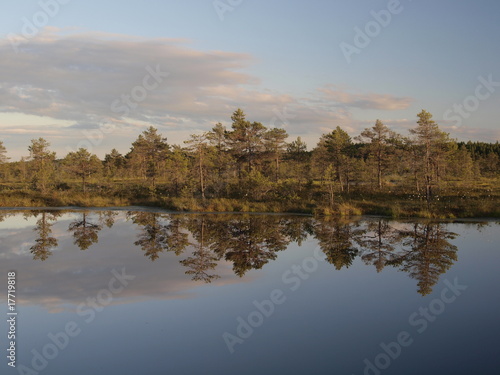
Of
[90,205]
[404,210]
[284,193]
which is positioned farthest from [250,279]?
[90,205]

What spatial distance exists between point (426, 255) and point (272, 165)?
46.1m

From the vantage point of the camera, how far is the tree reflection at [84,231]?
69.2 feet

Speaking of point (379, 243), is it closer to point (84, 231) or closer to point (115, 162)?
point (84, 231)

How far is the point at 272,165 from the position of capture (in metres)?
62.9

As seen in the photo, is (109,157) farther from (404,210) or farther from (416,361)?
(416,361)

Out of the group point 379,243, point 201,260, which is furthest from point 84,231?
point 379,243

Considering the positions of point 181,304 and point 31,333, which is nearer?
point 31,333

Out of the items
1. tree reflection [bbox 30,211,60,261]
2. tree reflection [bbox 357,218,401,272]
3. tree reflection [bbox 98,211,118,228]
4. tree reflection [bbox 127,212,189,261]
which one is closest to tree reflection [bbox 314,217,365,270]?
tree reflection [bbox 357,218,401,272]

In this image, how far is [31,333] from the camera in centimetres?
939

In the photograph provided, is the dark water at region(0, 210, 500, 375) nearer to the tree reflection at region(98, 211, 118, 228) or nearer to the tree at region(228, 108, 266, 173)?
the tree reflection at region(98, 211, 118, 228)

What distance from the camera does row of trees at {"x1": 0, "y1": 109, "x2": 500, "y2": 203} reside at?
4231 cm

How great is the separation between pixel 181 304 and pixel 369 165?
62.8 meters

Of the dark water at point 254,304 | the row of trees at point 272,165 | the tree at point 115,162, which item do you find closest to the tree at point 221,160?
the row of trees at point 272,165

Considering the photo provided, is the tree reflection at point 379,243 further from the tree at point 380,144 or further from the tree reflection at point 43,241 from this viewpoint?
the tree at point 380,144
